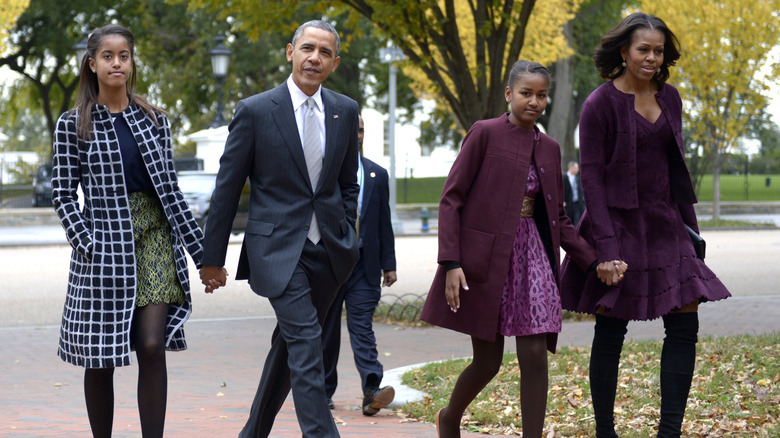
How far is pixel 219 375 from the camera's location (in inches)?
310

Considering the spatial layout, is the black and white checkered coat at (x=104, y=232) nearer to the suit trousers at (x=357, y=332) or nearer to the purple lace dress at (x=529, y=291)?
the purple lace dress at (x=529, y=291)

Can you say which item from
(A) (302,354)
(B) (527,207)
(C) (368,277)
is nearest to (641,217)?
(B) (527,207)

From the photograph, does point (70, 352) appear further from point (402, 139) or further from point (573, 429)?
point (402, 139)

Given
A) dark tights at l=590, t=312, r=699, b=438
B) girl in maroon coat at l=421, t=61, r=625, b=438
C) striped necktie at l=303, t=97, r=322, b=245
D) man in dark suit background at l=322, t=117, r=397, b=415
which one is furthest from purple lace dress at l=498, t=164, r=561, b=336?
man in dark suit background at l=322, t=117, r=397, b=415

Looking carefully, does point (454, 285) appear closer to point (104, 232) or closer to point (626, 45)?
point (626, 45)

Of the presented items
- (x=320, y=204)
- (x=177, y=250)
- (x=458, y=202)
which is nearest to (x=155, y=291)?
(x=177, y=250)

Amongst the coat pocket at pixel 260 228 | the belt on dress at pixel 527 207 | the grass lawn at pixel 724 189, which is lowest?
the grass lawn at pixel 724 189

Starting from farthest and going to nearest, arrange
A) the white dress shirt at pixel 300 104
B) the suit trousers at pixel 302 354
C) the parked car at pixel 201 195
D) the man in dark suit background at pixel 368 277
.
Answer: the parked car at pixel 201 195 < the man in dark suit background at pixel 368 277 < the white dress shirt at pixel 300 104 < the suit trousers at pixel 302 354

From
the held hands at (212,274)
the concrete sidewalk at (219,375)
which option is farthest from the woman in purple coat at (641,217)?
the held hands at (212,274)

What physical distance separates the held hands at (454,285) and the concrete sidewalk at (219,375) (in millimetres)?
1292

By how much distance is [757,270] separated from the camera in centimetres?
1644

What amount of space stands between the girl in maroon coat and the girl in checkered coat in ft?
3.65

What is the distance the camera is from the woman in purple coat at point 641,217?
182 inches

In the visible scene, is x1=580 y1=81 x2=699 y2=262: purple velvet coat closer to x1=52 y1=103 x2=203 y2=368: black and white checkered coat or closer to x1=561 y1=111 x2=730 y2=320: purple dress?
x1=561 y1=111 x2=730 y2=320: purple dress
